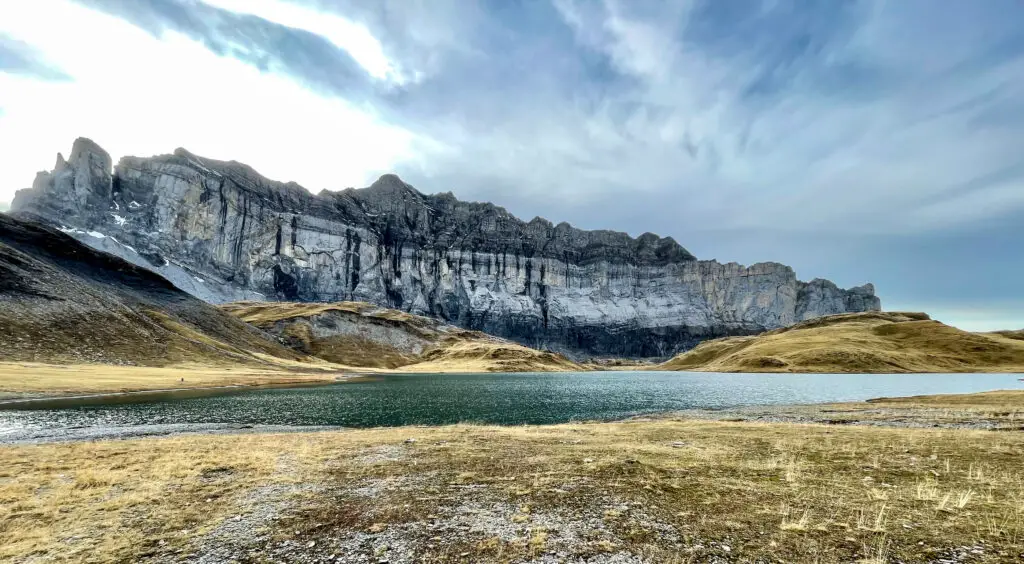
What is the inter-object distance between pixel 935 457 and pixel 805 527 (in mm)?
15740

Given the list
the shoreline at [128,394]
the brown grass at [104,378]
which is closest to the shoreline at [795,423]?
the shoreline at [128,394]

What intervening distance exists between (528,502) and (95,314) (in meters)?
152

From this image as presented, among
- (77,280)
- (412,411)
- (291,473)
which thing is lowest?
(412,411)

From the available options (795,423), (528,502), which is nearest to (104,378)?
(528,502)

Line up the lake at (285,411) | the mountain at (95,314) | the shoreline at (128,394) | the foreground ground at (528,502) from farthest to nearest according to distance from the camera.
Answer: the mountain at (95,314), the shoreline at (128,394), the lake at (285,411), the foreground ground at (528,502)

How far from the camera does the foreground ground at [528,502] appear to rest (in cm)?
1175

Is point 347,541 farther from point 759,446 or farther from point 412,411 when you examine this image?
point 412,411

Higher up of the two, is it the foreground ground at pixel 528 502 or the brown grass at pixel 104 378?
the foreground ground at pixel 528 502

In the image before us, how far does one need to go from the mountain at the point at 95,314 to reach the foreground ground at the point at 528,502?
339 ft

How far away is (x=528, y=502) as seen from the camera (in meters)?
15.9

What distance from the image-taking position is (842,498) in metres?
15.5

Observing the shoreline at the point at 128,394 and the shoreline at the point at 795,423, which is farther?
the shoreline at the point at 128,394

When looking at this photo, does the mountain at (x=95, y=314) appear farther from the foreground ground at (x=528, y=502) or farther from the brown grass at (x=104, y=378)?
the foreground ground at (x=528, y=502)

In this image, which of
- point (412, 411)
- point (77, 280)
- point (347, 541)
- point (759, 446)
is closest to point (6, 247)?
point (77, 280)
